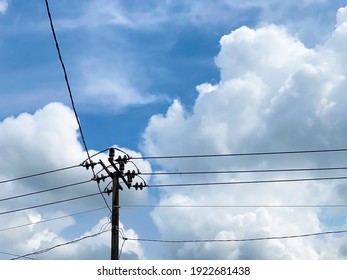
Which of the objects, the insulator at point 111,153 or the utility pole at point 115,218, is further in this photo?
the insulator at point 111,153

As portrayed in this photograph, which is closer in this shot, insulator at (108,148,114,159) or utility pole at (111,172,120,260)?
utility pole at (111,172,120,260)

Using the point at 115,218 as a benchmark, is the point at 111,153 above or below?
above

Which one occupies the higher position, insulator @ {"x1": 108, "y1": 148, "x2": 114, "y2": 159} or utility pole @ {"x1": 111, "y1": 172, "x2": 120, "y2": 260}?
insulator @ {"x1": 108, "y1": 148, "x2": 114, "y2": 159}

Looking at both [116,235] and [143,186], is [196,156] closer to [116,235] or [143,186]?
[143,186]

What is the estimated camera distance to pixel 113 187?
66.1ft

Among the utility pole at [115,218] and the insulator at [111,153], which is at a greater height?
the insulator at [111,153]

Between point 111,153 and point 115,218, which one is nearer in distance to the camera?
point 115,218
